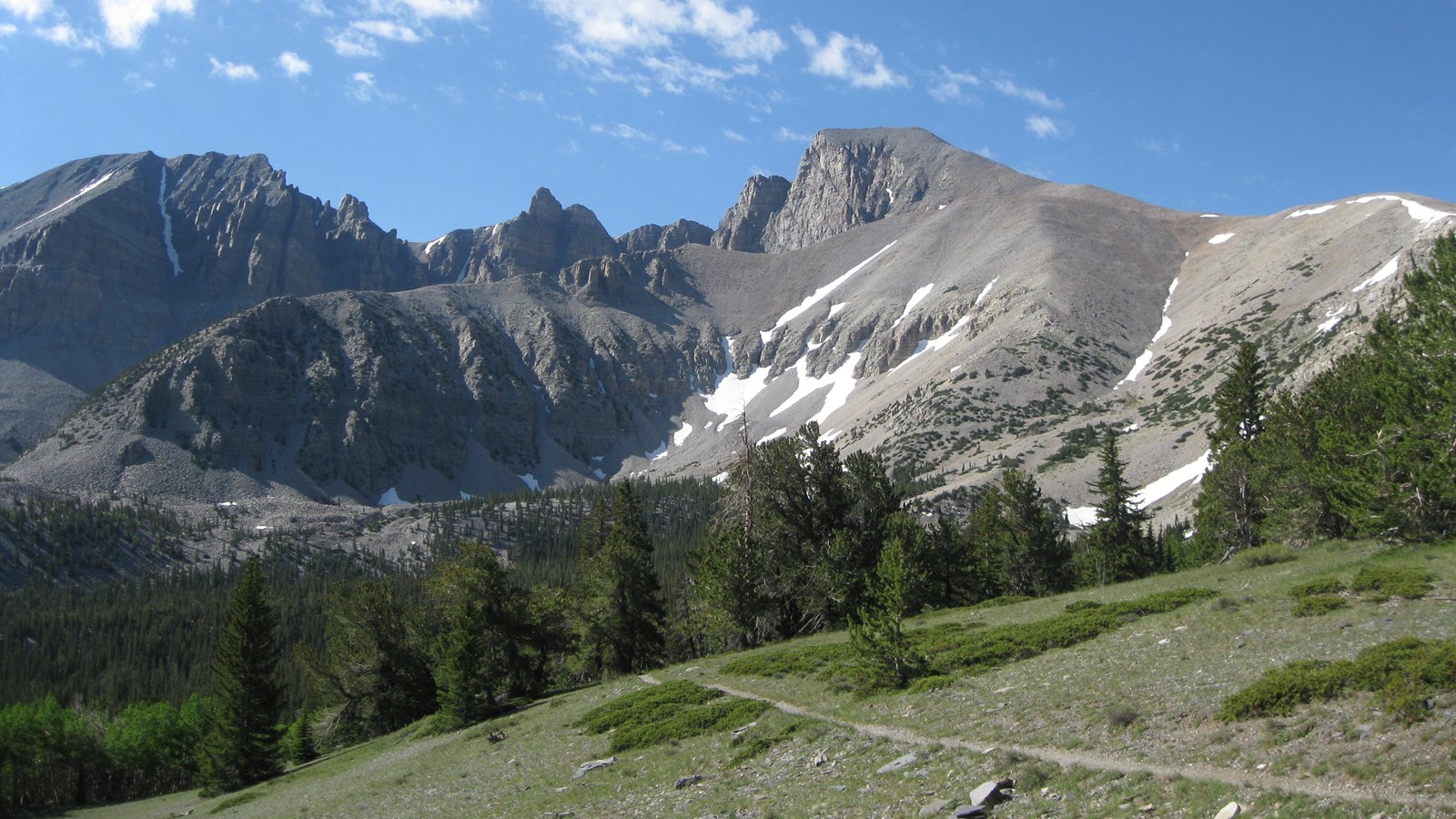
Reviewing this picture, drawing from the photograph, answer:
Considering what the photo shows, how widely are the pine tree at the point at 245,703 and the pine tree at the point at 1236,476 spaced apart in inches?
1837

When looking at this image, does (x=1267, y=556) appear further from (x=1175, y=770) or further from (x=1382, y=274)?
(x=1382, y=274)

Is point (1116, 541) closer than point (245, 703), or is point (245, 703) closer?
point (245, 703)

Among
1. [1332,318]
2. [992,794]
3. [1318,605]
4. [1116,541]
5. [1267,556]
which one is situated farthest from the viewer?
[1332,318]

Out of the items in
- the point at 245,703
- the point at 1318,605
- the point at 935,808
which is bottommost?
the point at 245,703

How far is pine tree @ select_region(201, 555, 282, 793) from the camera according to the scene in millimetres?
45625

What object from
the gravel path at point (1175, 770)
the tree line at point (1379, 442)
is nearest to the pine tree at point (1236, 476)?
the tree line at point (1379, 442)

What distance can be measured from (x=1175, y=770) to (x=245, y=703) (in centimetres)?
4662

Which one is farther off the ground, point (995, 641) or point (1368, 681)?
point (1368, 681)

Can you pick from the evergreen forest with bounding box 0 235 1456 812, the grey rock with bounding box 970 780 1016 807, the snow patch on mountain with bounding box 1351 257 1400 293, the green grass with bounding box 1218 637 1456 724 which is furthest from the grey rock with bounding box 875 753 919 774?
the snow patch on mountain with bounding box 1351 257 1400 293

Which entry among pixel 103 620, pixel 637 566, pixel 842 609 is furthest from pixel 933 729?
pixel 103 620

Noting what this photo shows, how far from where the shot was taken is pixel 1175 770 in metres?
12.3

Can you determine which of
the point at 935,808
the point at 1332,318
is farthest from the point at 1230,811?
the point at 1332,318

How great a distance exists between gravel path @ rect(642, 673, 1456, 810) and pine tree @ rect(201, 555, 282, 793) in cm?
3821

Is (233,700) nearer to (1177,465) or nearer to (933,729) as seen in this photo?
(933,729)
